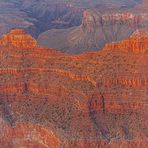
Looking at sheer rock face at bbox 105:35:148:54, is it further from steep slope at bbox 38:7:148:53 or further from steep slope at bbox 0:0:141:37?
steep slope at bbox 0:0:141:37

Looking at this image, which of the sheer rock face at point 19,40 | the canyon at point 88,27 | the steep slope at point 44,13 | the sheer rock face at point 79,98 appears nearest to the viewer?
the sheer rock face at point 79,98

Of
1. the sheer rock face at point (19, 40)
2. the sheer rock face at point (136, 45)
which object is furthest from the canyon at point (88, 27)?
the sheer rock face at point (136, 45)

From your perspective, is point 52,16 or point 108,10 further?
point 52,16

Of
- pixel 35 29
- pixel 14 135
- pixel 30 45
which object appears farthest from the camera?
pixel 35 29

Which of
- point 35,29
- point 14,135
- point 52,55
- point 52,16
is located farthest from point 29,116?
point 52,16

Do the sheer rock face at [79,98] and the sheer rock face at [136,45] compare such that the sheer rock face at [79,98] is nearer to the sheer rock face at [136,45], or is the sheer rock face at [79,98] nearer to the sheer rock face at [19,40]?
the sheer rock face at [136,45]

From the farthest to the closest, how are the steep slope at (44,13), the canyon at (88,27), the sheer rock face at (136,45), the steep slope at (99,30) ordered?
the steep slope at (44,13) → the canyon at (88,27) → the steep slope at (99,30) → the sheer rock face at (136,45)

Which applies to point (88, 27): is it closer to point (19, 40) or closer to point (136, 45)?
point (19, 40)

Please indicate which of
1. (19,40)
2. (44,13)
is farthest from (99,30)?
(19,40)

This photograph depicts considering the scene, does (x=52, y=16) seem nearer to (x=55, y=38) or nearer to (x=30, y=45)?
(x=55, y=38)
